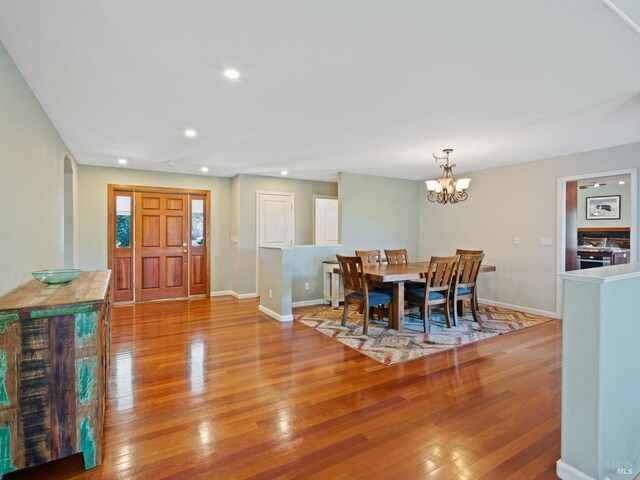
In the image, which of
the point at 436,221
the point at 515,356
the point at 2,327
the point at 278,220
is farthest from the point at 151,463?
the point at 436,221

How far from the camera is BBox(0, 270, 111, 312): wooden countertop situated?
172 centimetres

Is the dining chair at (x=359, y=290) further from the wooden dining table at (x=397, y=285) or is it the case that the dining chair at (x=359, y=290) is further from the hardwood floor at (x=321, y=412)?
the hardwood floor at (x=321, y=412)

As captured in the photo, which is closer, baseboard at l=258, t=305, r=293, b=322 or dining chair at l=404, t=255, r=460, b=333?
dining chair at l=404, t=255, r=460, b=333

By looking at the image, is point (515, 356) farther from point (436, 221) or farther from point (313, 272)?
point (436, 221)

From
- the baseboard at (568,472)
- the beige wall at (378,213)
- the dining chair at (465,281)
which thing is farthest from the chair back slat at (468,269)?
the baseboard at (568,472)

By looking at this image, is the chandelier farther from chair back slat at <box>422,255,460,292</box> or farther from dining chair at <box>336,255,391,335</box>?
dining chair at <box>336,255,391,335</box>

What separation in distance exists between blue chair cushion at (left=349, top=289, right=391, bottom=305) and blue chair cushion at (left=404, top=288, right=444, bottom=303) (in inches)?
11.7

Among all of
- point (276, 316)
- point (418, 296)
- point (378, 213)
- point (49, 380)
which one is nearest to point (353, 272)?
point (418, 296)

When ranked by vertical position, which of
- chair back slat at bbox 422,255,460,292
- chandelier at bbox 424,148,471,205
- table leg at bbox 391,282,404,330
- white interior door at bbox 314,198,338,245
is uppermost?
chandelier at bbox 424,148,471,205

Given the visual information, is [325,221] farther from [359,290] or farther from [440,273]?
[440,273]

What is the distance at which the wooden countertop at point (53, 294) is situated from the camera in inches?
67.9

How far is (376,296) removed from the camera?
4234 mm

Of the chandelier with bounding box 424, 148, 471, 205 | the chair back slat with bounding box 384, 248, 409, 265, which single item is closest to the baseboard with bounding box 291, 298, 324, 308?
the chair back slat with bounding box 384, 248, 409, 265

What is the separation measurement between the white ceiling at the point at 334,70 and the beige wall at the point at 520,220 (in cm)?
58
